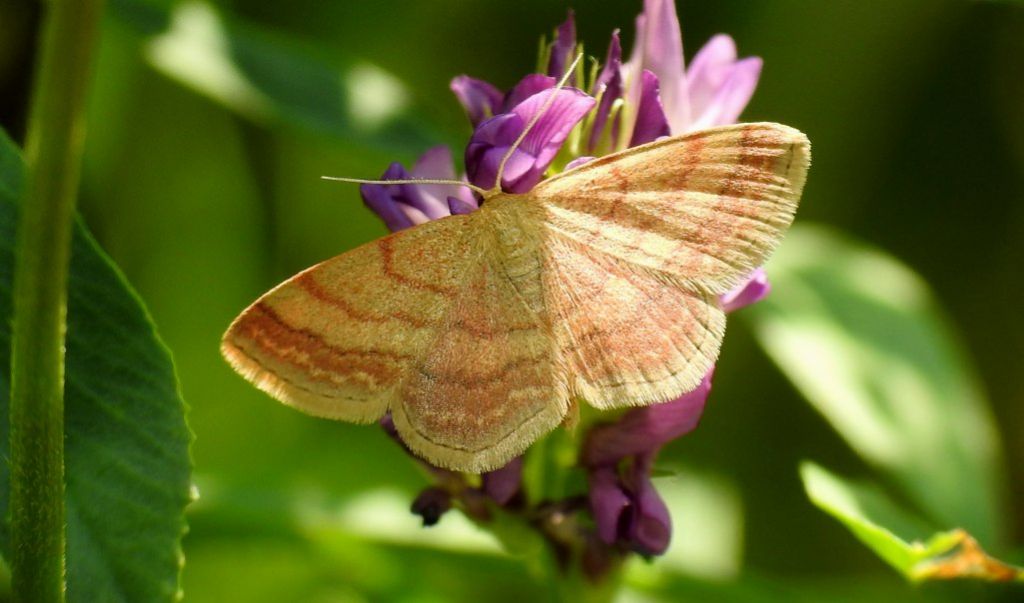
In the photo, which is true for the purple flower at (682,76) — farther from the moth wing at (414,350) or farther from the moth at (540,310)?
the moth wing at (414,350)

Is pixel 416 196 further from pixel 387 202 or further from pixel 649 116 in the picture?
pixel 649 116

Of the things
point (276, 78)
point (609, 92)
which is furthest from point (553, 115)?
point (276, 78)

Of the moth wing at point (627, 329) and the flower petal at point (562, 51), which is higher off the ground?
the flower petal at point (562, 51)

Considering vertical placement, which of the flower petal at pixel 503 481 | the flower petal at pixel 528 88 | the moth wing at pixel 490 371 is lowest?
the flower petal at pixel 503 481

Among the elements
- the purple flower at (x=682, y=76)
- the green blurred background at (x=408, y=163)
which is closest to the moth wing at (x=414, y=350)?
the purple flower at (x=682, y=76)

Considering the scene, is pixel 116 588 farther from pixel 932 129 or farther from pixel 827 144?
pixel 932 129

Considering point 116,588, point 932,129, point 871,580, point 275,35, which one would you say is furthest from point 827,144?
point 116,588
